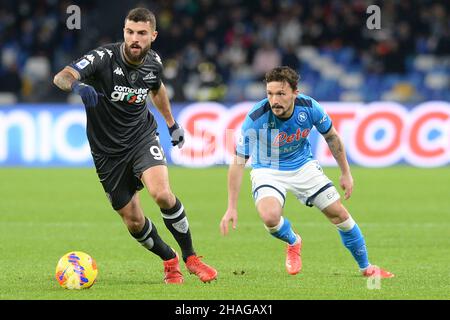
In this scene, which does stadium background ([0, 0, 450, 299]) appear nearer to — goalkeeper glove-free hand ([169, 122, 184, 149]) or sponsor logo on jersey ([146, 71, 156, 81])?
goalkeeper glove-free hand ([169, 122, 184, 149])

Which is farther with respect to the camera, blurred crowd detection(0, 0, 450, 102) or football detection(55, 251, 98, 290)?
blurred crowd detection(0, 0, 450, 102)

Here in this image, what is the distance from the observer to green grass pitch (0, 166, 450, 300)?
7777 mm

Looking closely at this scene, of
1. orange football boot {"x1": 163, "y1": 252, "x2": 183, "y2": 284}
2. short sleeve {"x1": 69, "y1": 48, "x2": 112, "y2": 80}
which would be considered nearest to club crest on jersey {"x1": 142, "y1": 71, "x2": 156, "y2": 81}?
short sleeve {"x1": 69, "y1": 48, "x2": 112, "y2": 80}

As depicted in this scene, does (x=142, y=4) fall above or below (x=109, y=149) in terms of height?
above

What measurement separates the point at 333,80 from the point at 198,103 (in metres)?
5.69

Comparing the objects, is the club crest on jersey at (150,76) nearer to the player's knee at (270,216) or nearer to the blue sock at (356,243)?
the player's knee at (270,216)

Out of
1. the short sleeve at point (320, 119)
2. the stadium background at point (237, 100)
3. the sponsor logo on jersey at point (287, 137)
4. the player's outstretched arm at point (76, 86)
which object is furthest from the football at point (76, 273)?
the short sleeve at point (320, 119)

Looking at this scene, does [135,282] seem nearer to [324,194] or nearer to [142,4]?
[324,194]

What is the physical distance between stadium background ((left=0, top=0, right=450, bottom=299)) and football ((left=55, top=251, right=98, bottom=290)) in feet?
0.83

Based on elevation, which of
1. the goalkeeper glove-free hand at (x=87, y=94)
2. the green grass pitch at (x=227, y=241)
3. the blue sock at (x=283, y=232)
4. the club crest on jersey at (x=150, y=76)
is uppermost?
the club crest on jersey at (x=150, y=76)

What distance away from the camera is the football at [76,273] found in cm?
777

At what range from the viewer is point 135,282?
827 centimetres

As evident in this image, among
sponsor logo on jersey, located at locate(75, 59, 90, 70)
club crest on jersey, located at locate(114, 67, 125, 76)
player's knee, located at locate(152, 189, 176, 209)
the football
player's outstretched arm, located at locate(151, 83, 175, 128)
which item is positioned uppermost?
sponsor logo on jersey, located at locate(75, 59, 90, 70)
